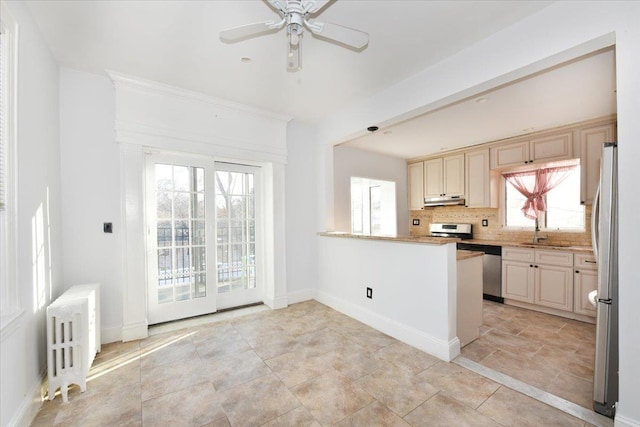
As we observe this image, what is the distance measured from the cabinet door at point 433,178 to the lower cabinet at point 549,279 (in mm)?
1646

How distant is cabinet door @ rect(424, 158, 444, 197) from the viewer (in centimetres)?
515

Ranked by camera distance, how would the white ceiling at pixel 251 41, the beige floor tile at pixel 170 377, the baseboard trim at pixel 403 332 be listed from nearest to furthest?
the white ceiling at pixel 251 41, the beige floor tile at pixel 170 377, the baseboard trim at pixel 403 332

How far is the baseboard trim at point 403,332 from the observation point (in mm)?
2404

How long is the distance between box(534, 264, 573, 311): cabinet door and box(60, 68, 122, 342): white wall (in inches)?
197

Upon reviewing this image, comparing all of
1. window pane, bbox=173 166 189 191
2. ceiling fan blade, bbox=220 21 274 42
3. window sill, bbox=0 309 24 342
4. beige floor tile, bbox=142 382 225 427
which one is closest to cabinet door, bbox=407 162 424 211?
window pane, bbox=173 166 189 191

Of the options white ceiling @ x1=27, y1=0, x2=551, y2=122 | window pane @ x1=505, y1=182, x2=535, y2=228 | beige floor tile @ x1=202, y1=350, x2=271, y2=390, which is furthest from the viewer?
window pane @ x1=505, y1=182, x2=535, y2=228

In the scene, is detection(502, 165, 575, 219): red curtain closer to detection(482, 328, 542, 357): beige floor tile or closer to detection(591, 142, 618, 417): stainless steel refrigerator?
detection(482, 328, 542, 357): beige floor tile

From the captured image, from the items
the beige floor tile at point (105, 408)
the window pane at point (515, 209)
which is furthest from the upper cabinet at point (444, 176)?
the beige floor tile at point (105, 408)

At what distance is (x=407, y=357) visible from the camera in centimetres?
244

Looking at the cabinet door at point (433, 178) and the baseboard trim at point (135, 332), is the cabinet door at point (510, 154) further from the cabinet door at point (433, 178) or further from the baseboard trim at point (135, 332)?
the baseboard trim at point (135, 332)

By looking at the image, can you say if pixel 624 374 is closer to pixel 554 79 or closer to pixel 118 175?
pixel 554 79

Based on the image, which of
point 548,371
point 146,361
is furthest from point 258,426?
point 548,371

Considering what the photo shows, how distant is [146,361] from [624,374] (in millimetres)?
3380

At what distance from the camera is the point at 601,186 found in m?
1.74
